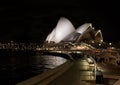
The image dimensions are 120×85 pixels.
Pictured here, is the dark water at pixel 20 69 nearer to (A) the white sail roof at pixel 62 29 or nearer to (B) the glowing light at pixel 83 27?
(A) the white sail roof at pixel 62 29

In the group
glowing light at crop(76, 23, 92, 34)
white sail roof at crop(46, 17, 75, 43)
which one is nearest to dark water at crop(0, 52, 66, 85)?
white sail roof at crop(46, 17, 75, 43)

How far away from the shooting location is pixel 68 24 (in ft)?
328

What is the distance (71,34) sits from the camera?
105 m

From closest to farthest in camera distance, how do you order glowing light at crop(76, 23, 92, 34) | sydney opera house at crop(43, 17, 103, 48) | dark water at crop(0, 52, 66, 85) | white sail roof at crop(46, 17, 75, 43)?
dark water at crop(0, 52, 66, 85), glowing light at crop(76, 23, 92, 34), white sail roof at crop(46, 17, 75, 43), sydney opera house at crop(43, 17, 103, 48)

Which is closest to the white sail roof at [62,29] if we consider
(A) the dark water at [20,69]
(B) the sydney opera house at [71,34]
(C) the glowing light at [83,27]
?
(B) the sydney opera house at [71,34]

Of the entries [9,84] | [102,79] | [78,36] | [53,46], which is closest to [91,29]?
[78,36]

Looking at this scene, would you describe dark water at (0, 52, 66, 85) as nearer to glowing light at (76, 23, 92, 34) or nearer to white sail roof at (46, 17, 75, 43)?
white sail roof at (46, 17, 75, 43)

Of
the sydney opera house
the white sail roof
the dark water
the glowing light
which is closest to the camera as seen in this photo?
the dark water

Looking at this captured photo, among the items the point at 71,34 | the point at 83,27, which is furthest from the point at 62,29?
the point at 83,27

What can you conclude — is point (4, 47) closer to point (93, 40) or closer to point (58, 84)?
point (93, 40)

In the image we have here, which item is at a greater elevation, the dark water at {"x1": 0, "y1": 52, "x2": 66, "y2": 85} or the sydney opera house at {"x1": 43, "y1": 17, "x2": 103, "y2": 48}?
the sydney opera house at {"x1": 43, "y1": 17, "x2": 103, "y2": 48}

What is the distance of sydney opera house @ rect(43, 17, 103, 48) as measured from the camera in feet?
326

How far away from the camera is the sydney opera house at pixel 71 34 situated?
99.2m

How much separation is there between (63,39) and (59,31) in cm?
907
